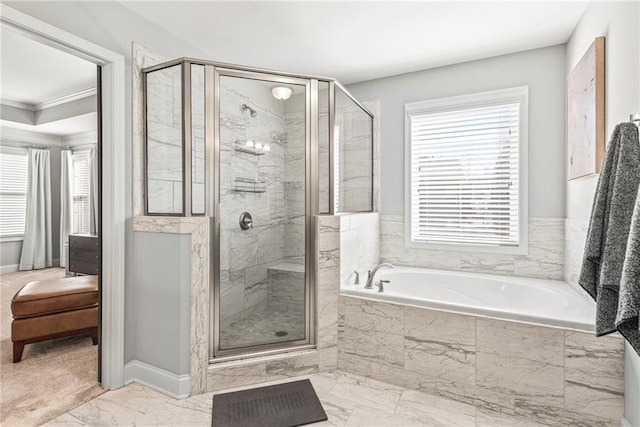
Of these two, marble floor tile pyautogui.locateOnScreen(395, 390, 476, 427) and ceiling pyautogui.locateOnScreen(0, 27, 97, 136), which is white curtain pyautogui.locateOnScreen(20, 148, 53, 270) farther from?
→ marble floor tile pyautogui.locateOnScreen(395, 390, 476, 427)

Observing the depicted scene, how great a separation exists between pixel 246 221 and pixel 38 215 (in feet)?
16.5

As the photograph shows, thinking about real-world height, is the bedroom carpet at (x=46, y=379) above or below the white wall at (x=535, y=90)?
below

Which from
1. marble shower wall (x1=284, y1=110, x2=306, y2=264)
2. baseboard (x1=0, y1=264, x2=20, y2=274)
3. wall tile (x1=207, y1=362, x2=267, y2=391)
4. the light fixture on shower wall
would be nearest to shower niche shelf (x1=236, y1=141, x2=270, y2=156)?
marble shower wall (x1=284, y1=110, x2=306, y2=264)

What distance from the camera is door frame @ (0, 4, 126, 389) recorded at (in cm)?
201

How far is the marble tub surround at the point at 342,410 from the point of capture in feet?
5.82

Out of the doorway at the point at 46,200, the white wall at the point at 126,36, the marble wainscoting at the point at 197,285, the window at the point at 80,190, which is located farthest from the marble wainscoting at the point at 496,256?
the window at the point at 80,190

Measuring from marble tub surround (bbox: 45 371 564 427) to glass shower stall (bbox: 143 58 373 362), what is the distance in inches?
13.7

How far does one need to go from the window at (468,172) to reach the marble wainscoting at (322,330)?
3.93 feet

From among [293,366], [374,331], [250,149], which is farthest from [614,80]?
[293,366]

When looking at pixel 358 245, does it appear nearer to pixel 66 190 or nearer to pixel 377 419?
pixel 377 419

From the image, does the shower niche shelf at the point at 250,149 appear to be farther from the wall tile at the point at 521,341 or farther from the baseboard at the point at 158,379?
the wall tile at the point at 521,341

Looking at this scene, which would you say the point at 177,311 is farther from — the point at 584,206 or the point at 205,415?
the point at 584,206

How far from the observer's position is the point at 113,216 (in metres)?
2.04

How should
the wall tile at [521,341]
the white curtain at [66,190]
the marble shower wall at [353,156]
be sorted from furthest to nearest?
the white curtain at [66,190]
the marble shower wall at [353,156]
the wall tile at [521,341]
